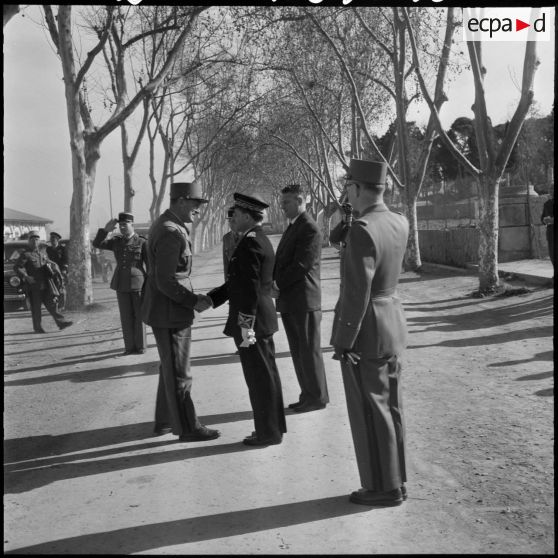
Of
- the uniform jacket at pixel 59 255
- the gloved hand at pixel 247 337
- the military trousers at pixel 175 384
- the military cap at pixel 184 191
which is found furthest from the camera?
the uniform jacket at pixel 59 255

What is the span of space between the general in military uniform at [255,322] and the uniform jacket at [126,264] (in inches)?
163

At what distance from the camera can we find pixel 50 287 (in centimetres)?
1333

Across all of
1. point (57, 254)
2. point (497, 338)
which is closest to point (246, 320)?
point (497, 338)

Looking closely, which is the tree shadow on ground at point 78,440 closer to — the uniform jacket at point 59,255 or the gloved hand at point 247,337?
the gloved hand at point 247,337

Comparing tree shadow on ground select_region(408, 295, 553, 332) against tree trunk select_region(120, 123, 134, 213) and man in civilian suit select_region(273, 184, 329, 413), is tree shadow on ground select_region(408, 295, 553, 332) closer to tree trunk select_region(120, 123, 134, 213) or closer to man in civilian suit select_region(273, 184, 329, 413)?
man in civilian suit select_region(273, 184, 329, 413)

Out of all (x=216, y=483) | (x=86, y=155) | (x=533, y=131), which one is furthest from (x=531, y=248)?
(x=533, y=131)

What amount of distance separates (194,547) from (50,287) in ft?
33.7

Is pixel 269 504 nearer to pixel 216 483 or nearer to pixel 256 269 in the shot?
pixel 216 483

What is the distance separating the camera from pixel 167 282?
5.82 meters

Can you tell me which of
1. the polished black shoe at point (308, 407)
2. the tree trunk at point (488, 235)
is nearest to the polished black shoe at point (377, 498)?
the polished black shoe at point (308, 407)

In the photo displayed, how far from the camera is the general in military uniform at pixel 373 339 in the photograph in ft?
14.3

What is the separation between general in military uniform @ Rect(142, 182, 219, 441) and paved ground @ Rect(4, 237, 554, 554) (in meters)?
0.18

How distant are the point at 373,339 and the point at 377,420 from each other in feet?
1.57

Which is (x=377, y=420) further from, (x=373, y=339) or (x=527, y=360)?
(x=527, y=360)
